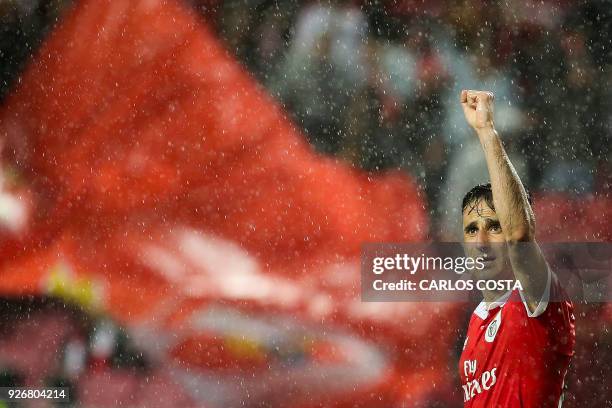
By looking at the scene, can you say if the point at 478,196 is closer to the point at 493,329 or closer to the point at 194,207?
the point at 493,329

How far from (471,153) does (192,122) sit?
0.76 metres

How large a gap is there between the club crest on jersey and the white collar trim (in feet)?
0.08

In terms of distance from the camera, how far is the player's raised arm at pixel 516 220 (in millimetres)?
1816

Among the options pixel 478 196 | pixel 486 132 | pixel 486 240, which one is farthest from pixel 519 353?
pixel 486 132

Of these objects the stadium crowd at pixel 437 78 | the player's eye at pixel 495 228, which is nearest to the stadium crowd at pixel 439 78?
the stadium crowd at pixel 437 78

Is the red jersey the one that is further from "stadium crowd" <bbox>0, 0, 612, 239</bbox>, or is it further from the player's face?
"stadium crowd" <bbox>0, 0, 612, 239</bbox>

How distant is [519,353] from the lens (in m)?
1.84

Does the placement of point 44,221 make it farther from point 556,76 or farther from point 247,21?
point 556,76

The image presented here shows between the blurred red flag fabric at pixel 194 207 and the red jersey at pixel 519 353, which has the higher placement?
the blurred red flag fabric at pixel 194 207

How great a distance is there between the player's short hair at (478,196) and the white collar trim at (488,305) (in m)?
0.22

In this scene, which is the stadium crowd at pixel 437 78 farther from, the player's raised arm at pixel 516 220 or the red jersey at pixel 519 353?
the red jersey at pixel 519 353

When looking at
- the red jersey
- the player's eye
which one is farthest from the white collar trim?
the player's eye

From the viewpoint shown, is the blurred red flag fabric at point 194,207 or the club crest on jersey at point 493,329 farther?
the blurred red flag fabric at point 194,207

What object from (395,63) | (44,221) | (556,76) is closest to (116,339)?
(44,221)
